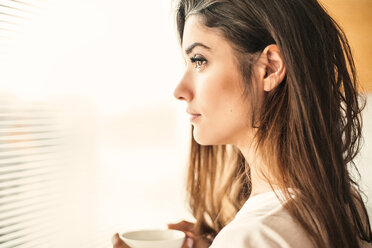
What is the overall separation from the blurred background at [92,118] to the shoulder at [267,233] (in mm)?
543

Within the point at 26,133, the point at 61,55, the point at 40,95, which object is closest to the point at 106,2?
the point at 61,55

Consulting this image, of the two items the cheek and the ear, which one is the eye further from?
the ear

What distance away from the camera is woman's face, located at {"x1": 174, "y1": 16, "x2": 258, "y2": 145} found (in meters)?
0.95

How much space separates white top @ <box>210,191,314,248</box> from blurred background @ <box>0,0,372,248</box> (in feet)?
1.78

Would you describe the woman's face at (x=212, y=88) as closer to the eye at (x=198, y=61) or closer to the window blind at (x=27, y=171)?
the eye at (x=198, y=61)

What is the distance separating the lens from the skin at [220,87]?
94 cm

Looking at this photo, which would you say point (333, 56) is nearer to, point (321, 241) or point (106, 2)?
point (321, 241)

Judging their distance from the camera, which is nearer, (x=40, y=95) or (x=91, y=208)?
(x=40, y=95)

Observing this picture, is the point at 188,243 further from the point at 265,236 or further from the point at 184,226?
the point at 265,236

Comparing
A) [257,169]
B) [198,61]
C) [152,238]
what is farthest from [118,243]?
[198,61]

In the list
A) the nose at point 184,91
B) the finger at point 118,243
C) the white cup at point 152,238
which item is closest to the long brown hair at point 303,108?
the nose at point 184,91

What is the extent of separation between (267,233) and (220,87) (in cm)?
37

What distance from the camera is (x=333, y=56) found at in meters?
0.99

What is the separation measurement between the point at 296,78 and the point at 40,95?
0.68m
